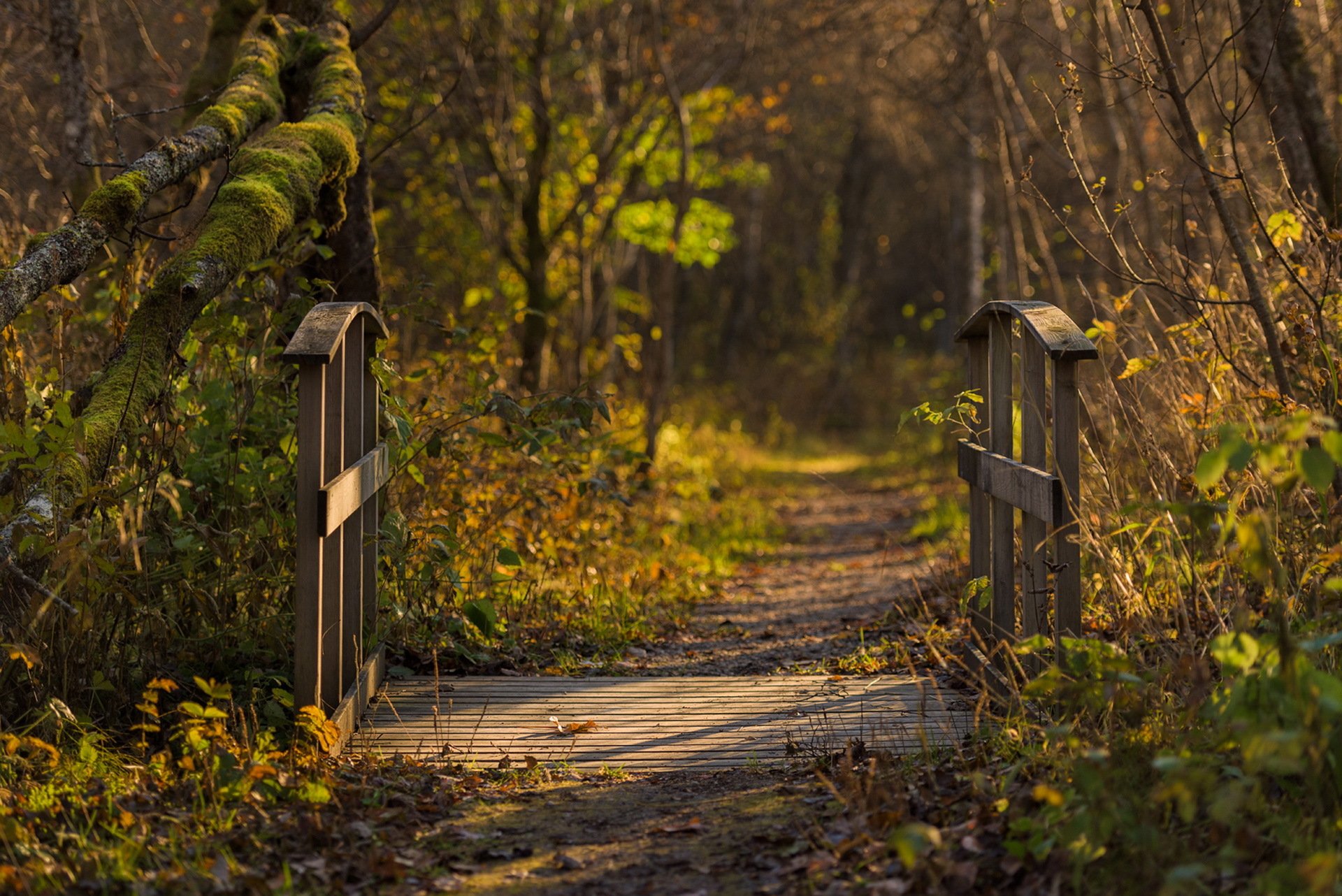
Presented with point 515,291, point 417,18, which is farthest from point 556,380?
point 417,18

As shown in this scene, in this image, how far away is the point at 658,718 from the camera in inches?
204

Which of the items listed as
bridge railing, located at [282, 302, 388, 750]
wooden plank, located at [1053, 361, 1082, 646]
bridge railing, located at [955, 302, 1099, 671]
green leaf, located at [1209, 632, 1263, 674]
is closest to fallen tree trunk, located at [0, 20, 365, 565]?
bridge railing, located at [282, 302, 388, 750]

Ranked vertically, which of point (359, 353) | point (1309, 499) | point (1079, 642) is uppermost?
point (359, 353)

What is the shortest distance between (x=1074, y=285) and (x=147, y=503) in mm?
17600

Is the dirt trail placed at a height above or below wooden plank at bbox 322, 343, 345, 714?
below

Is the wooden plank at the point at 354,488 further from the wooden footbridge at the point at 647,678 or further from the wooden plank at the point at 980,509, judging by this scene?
the wooden plank at the point at 980,509

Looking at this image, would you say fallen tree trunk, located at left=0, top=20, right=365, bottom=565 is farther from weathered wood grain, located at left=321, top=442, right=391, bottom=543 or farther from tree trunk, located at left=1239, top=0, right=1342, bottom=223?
tree trunk, located at left=1239, top=0, right=1342, bottom=223

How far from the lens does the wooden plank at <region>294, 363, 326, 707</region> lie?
162 inches

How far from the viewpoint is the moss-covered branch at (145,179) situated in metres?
4.29

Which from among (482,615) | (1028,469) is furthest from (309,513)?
(1028,469)

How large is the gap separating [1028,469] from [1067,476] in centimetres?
32

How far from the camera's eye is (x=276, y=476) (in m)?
5.38

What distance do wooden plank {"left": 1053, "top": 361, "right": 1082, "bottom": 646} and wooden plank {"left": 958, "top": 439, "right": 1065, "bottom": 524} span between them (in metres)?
0.04

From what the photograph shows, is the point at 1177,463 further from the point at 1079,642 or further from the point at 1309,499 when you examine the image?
the point at 1079,642
